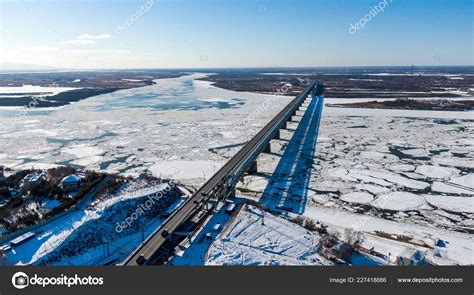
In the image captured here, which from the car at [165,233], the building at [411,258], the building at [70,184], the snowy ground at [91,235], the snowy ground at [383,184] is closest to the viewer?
the building at [411,258]

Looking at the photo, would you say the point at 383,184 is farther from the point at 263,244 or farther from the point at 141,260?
the point at 141,260

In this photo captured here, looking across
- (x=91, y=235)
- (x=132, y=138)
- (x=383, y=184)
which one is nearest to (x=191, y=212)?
(x=91, y=235)

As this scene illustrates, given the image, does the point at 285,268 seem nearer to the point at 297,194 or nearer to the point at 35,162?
the point at 297,194

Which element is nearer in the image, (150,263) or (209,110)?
(150,263)

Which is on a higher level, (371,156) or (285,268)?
(285,268)

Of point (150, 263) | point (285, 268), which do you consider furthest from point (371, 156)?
point (285, 268)

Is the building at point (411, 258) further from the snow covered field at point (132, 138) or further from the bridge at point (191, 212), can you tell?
the snow covered field at point (132, 138)

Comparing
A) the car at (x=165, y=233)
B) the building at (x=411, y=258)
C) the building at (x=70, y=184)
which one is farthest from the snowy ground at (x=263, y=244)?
the building at (x=70, y=184)

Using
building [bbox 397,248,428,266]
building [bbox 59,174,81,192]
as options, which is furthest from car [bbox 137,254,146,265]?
building [bbox 59,174,81,192]
